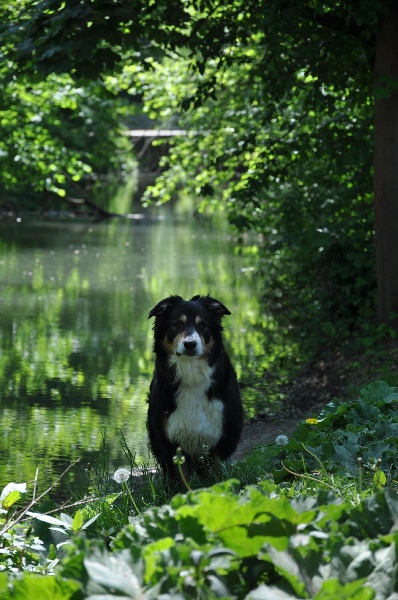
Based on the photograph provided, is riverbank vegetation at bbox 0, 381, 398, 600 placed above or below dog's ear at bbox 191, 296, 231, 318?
below

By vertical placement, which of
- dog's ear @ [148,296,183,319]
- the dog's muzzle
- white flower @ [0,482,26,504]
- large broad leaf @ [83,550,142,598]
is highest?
dog's ear @ [148,296,183,319]

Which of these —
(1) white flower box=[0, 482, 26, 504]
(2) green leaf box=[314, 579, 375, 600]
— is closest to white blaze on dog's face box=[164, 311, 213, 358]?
(1) white flower box=[0, 482, 26, 504]

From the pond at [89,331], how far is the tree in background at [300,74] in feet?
6.97

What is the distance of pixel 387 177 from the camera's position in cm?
1238

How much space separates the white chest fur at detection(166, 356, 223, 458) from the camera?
692 centimetres

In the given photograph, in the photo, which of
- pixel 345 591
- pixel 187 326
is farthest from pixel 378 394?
pixel 345 591

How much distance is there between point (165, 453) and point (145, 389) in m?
5.18

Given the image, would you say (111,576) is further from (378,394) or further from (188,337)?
(378,394)

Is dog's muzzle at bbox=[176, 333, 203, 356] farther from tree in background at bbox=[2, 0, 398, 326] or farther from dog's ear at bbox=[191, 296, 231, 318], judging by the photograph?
tree in background at bbox=[2, 0, 398, 326]

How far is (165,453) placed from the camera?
23.1ft

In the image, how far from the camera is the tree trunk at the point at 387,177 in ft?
40.0

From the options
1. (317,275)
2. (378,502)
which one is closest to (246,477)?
(378,502)

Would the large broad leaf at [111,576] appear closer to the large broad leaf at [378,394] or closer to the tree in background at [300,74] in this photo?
the large broad leaf at [378,394]

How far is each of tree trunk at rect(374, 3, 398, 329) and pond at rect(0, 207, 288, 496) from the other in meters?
1.98
